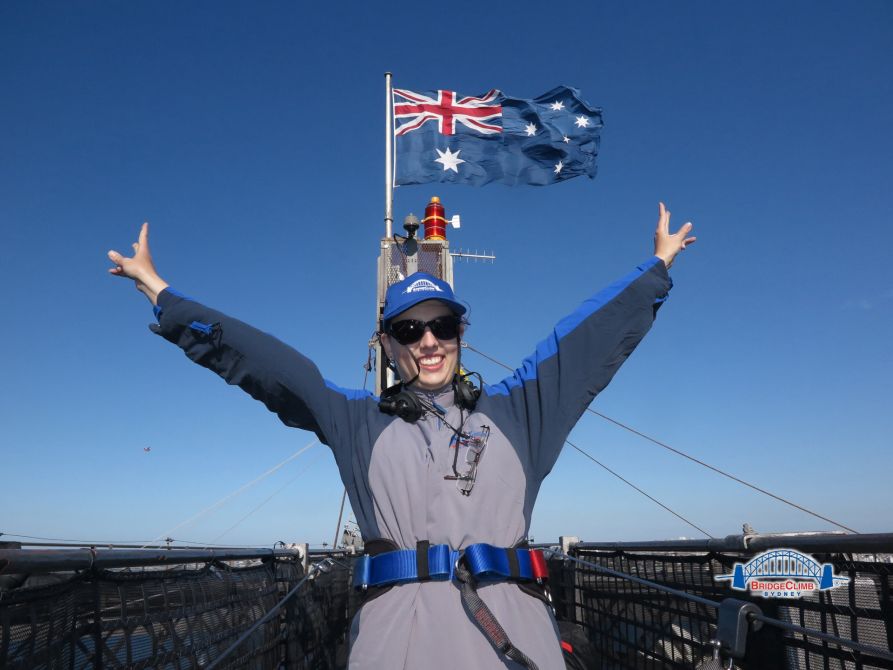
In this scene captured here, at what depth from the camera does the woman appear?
2043 mm

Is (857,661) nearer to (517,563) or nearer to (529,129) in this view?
(517,563)

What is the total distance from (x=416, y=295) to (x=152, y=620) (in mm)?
1929

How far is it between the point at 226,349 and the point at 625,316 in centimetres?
164

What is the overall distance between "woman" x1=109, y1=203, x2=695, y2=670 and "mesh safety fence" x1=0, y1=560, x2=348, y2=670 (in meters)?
1.00

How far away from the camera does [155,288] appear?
8.79ft

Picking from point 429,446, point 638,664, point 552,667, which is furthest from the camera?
point 638,664

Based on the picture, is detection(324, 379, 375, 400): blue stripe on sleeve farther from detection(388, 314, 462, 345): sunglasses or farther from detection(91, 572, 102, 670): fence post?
detection(91, 572, 102, 670): fence post

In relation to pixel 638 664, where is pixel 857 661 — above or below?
above

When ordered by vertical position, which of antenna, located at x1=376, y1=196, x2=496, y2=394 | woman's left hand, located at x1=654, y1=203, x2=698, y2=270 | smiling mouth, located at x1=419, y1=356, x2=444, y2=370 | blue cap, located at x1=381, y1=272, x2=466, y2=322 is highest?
antenna, located at x1=376, y1=196, x2=496, y2=394

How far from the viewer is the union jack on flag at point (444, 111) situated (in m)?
12.0

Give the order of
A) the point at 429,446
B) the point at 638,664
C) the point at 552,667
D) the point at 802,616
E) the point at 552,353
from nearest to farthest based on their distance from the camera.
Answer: the point at 552,667 < the point at 429,446 < the point at 552,353 < the point at 802,616 < the point at 638,664

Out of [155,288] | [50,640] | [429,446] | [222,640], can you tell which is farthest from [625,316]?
[222,640]

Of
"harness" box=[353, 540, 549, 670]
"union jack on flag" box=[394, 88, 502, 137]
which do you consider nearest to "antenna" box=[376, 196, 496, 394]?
"union jack on flag" box=[394, 88, 502, 137]

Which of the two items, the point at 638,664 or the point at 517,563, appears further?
the point at 638,664
